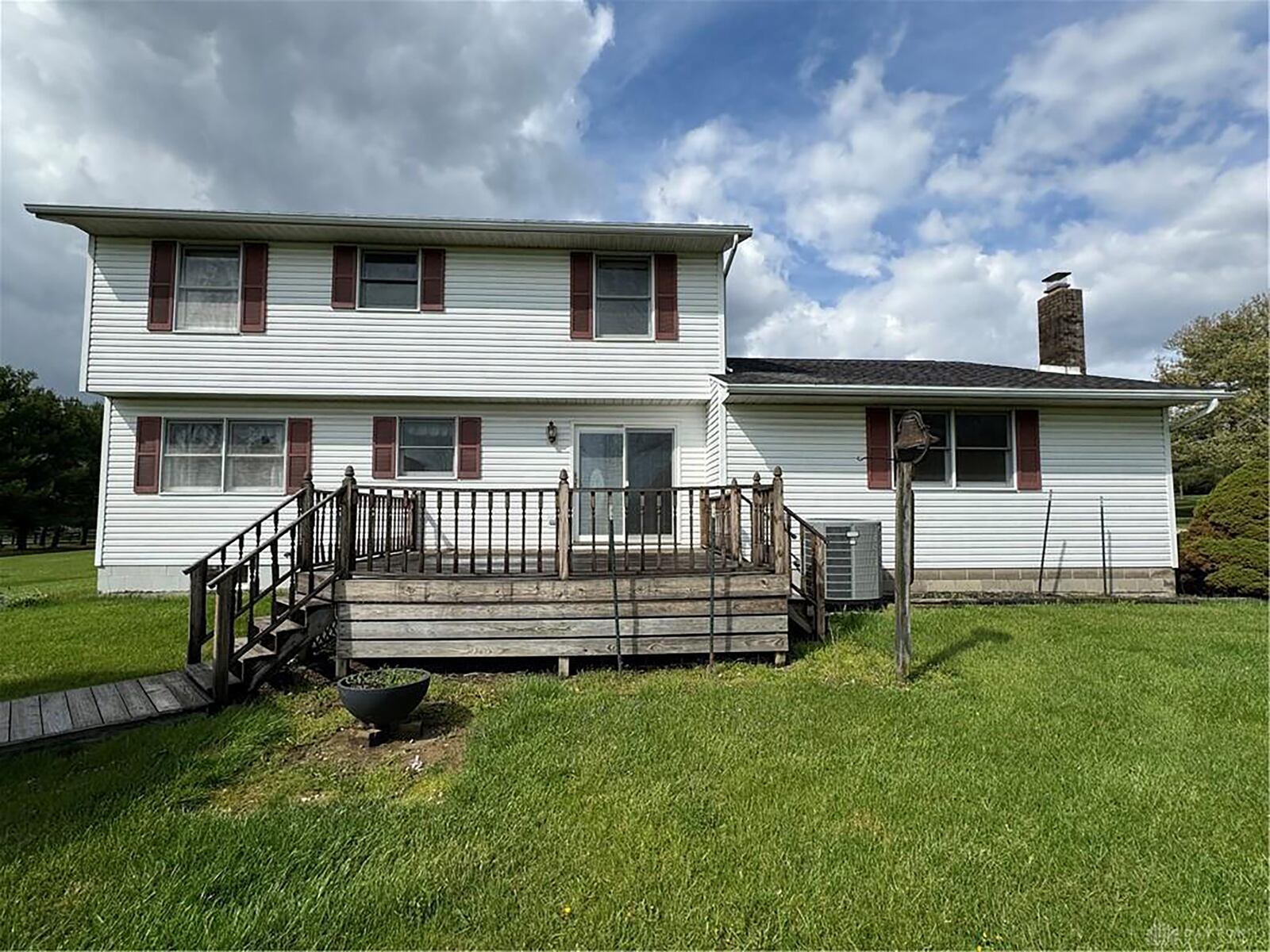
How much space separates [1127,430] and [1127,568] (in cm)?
215

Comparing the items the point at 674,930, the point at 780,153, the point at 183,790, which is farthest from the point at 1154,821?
the point at 780,153

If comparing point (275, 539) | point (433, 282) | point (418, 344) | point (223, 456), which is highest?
point (433, 282)

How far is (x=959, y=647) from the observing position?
6059 mm

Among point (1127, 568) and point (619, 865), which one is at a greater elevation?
point (1127, 568)

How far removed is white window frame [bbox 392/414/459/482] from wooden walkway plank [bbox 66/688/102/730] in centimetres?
509

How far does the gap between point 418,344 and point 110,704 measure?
250 inches

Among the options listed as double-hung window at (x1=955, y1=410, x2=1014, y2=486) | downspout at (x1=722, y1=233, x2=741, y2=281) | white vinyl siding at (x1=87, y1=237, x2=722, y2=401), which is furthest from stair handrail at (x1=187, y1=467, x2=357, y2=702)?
double-hung window at (x1=955, y1=410, x2=1014, y2=486)

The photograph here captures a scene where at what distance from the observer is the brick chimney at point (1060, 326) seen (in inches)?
434

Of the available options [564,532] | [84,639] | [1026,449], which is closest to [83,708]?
[84,639]

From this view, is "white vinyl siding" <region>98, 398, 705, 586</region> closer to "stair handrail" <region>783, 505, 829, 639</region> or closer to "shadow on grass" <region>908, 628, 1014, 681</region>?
"stair handrail" <region>783, 505, 829, 639</region>

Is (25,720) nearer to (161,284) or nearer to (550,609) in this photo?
(550,609)

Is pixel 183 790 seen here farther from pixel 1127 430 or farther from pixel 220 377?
pixel 1127 430

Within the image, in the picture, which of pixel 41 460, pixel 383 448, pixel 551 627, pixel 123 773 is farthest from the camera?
pixel 41 460

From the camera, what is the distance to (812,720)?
4.31 m
